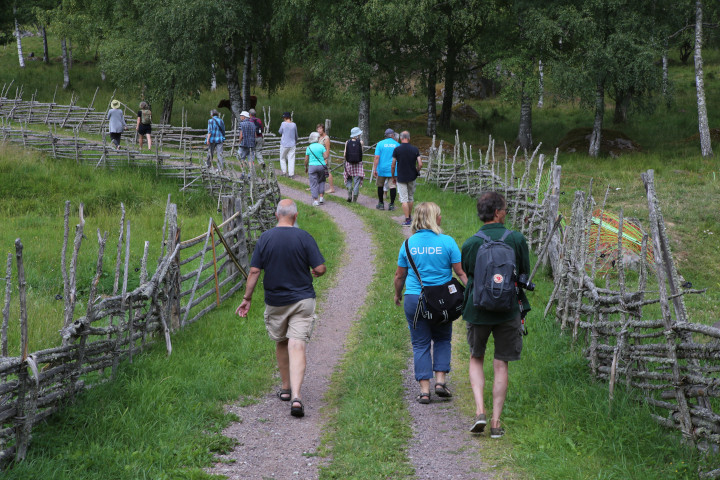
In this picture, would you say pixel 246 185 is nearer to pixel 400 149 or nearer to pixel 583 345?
pixel 400 149

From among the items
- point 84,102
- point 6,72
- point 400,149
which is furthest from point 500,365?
point 6,72

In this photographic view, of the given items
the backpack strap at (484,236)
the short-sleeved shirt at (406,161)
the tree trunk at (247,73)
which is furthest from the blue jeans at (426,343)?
the tree trunk at (247,73)

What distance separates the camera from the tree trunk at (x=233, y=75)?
26.6m

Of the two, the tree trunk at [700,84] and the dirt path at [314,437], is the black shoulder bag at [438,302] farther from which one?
the tree trunk at [700,84]

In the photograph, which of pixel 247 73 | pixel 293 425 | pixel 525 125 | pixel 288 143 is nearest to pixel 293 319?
pixel 293 425

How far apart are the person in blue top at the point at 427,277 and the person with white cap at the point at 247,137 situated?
39.2ft

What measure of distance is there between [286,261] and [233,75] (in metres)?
22.6

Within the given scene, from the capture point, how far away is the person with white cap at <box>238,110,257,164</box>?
17.4 meters

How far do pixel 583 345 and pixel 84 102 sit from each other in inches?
1257

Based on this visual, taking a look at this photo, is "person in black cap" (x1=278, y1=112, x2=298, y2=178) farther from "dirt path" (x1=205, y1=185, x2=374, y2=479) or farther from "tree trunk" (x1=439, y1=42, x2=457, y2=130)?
"tree trunk" (x1=439, y1=42, x2=457, y2=130)

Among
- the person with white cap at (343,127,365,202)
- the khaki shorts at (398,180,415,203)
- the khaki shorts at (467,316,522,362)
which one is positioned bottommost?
the khaki shorts at (467,316,522,362)

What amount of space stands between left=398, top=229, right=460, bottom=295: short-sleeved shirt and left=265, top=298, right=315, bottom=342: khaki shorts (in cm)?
93

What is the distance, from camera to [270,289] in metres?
5.93

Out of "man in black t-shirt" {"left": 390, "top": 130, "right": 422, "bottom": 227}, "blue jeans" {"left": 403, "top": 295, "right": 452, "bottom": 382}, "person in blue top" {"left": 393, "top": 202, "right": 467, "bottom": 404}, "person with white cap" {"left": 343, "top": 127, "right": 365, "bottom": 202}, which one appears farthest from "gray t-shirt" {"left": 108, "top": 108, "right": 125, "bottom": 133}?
"blue jeans" {"left": 403, "top": 295, "right": 452, "bottom": 382}
